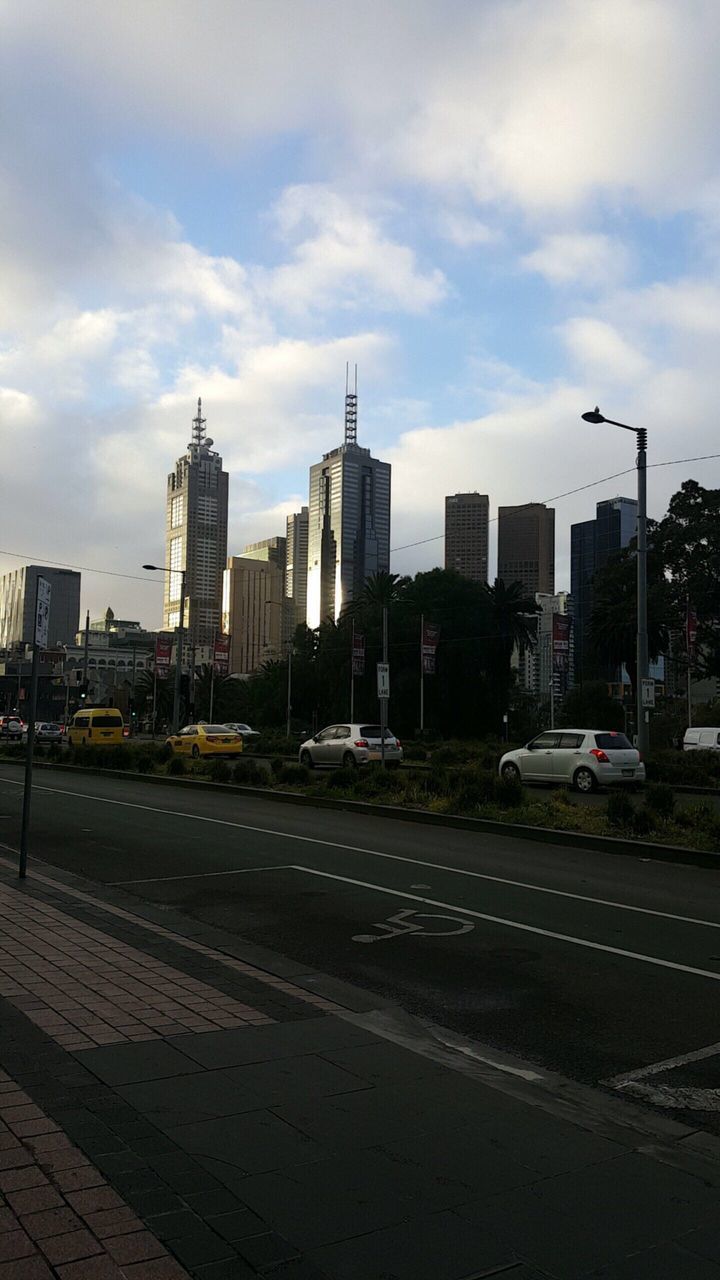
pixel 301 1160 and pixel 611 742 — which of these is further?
pixel 611 742

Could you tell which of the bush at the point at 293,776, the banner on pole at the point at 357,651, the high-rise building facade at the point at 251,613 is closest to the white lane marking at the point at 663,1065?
the bush at the point at 293,776

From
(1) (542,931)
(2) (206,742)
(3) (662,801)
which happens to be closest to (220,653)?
(2) (206,742)

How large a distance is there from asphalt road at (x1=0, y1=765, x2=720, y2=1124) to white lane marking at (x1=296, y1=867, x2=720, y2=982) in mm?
25

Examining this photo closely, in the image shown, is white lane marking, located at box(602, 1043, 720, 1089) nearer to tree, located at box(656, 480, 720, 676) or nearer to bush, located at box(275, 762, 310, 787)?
bush, located at box(275, 762, 310, 787)

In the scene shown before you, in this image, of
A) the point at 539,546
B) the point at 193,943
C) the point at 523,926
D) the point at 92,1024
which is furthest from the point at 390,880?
the point at 539,546

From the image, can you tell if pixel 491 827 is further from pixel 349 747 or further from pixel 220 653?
pixel 220 653

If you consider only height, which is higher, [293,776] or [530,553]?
[530,553]

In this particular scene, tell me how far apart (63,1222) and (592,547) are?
3517 inches

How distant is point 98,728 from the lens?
42375mm

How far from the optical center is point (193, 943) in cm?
779

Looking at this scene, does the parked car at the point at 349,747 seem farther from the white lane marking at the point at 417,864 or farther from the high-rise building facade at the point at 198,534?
the high-rise building facade at the point at 198,534

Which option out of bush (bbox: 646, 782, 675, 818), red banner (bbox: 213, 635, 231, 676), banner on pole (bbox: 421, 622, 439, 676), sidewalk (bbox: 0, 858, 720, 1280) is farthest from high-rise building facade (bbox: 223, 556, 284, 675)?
sidewalk (bbox: 0, 858, 720, 1280)

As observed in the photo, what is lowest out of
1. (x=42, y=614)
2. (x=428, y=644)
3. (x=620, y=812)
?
(x=620, y=812)

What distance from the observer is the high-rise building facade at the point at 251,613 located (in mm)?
166125
